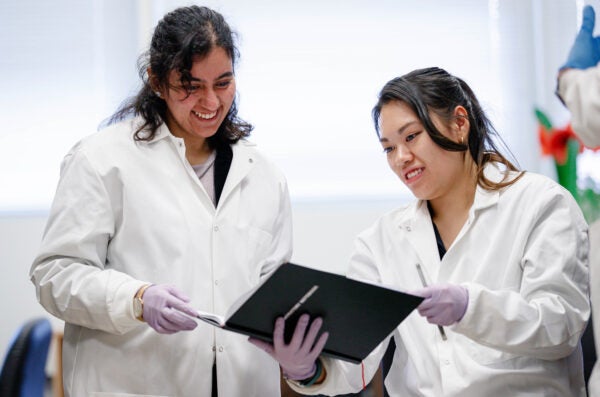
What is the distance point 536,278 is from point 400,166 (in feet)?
1.39

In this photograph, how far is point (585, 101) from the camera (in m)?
1.26

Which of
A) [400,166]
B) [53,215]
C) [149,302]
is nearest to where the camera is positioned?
[149,302]

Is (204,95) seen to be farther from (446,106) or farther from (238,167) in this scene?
(446,106)

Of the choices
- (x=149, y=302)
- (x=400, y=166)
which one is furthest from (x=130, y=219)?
(x=400, y=166)

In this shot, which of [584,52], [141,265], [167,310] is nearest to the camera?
[584,52]

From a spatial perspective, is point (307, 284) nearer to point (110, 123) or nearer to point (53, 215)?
point (53, 215)

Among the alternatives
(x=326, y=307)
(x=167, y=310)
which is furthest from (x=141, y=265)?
(x=326, y=307)

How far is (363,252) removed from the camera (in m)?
1.82

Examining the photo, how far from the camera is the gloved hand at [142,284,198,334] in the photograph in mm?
1497

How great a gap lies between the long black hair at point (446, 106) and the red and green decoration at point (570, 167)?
484 millimetres

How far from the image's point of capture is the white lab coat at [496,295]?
150 centimetres

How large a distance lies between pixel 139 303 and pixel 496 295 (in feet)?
2.40

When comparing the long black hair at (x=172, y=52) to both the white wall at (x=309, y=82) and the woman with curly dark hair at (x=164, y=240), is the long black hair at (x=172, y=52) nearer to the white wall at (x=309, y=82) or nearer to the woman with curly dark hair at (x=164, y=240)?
the woman with curly dark hair at (x=164, y=240)

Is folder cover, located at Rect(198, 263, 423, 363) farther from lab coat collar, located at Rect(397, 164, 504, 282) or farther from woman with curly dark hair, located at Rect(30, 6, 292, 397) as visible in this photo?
lab coat collar, located at Rect(397, 164, 504, 282)
